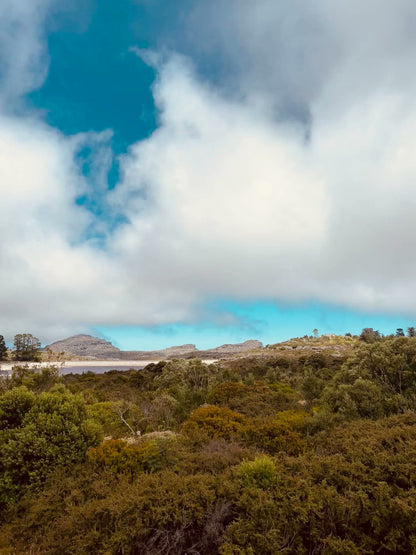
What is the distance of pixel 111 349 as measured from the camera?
15950cm

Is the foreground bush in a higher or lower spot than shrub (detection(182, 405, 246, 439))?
higher

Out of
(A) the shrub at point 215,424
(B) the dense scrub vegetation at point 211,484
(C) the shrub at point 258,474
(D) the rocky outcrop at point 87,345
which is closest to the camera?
(B) the dense scrub vegetation at point 211,484

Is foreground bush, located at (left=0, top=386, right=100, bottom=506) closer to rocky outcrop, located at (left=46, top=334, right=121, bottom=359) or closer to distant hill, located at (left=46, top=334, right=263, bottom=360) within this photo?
distant hill, located at (left=46, top=334, right=263, bottom=360)

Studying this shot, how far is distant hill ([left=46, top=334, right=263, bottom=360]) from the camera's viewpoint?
431 ft

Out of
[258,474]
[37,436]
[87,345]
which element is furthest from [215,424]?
[87,345]

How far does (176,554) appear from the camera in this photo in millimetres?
5367

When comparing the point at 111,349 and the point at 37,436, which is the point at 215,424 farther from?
the point at 111,349

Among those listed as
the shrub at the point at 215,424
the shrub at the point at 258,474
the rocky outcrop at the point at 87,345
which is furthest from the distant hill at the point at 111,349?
the shrub at the point at 258,474

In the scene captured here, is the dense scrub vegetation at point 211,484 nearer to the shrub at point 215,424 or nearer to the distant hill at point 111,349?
the shrub at point 215,424

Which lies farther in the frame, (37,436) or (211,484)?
(37,436)

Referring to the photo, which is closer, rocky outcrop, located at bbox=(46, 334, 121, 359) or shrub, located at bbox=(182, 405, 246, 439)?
shrub, located at bbox=(182, 405, 246, 439)

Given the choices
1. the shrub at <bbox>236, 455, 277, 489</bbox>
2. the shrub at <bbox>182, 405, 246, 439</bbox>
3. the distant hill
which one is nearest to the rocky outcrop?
the distant hill

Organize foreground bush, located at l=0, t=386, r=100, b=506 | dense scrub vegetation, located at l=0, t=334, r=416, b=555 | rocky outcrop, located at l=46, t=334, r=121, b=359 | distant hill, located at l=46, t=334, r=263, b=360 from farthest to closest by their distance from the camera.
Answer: rocky outcrop, located at l=46, t=334, r=121, b=359, distant hill, located at l=46, t=334, r=263, b=360, foreground bush, located at l=0, t=386, r=100, b=506, dense scrub vegetation, located at l=0, t=334, r=416, b=555

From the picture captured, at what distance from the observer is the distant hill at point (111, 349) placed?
13150cm
